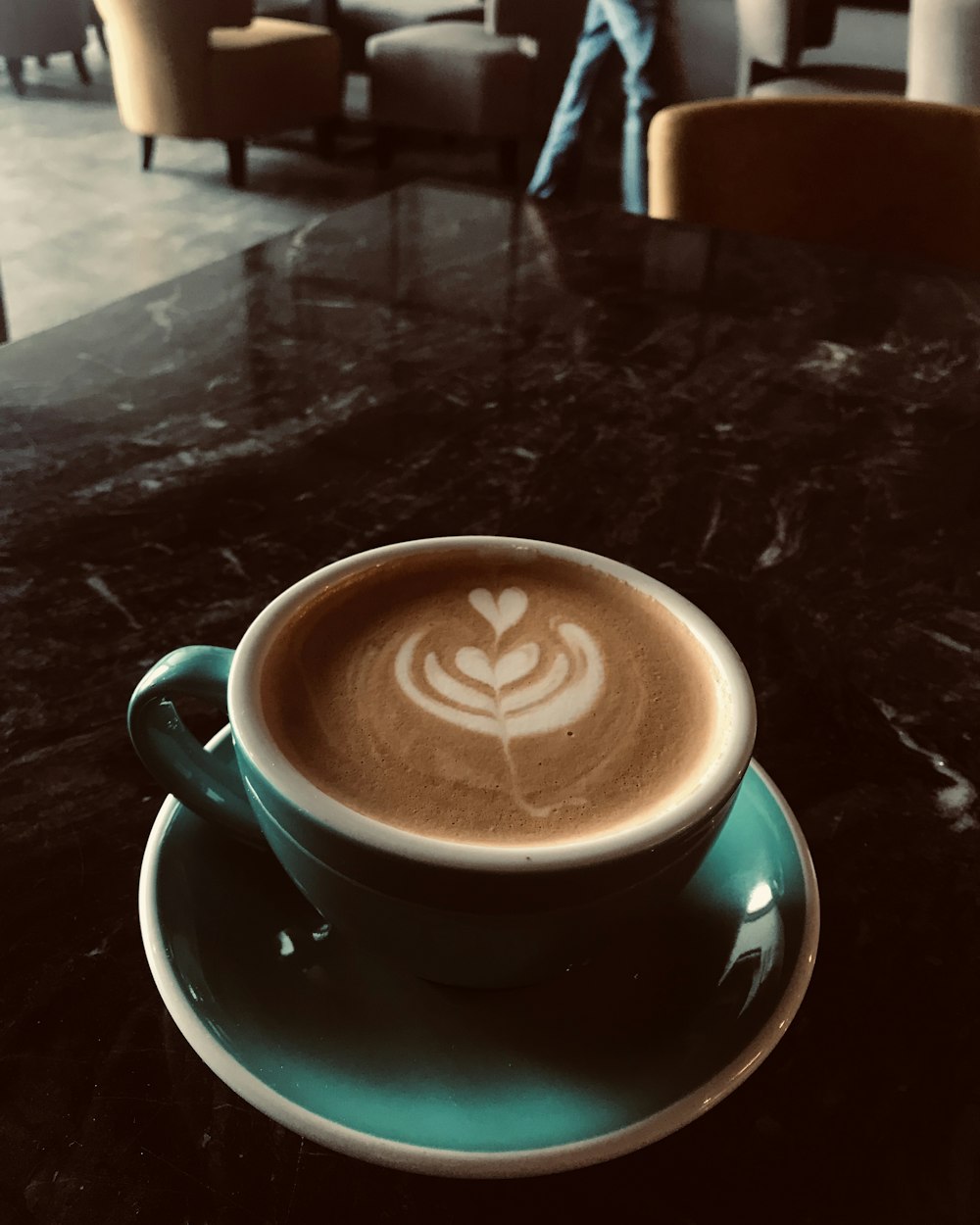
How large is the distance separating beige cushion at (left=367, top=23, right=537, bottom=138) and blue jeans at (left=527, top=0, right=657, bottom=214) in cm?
52

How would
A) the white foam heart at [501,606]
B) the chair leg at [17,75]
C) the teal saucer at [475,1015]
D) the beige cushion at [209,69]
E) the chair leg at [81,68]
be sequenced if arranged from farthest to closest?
1. the chair leg at [81,68]
2. the chair leg at [17,75]
3. the beige cushion at [209,69]
4. the white foam heart at [501,606]
5. the teal saucer at [475,1015]

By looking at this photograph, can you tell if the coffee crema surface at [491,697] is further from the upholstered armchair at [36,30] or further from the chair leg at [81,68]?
the chair leg at [81,68]

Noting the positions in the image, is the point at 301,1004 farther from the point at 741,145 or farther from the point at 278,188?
the point at 278,188

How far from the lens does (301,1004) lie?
341mm

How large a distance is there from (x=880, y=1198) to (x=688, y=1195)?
55 mm

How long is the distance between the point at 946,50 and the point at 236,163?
2287 mm

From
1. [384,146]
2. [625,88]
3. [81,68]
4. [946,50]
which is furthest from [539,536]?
[81,68]

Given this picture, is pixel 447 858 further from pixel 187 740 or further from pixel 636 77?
pixel 636 77

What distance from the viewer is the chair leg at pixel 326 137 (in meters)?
3.91

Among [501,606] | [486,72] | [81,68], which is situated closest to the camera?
[501,606]

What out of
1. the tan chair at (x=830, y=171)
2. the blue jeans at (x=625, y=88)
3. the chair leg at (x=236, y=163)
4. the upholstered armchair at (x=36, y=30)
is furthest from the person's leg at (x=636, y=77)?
the upholstered armchair at (x=36, y=30)

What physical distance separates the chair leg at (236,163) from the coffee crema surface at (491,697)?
3.56 metres

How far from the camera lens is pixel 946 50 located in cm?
219

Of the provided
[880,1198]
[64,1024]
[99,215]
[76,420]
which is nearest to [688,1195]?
[880,1198]
